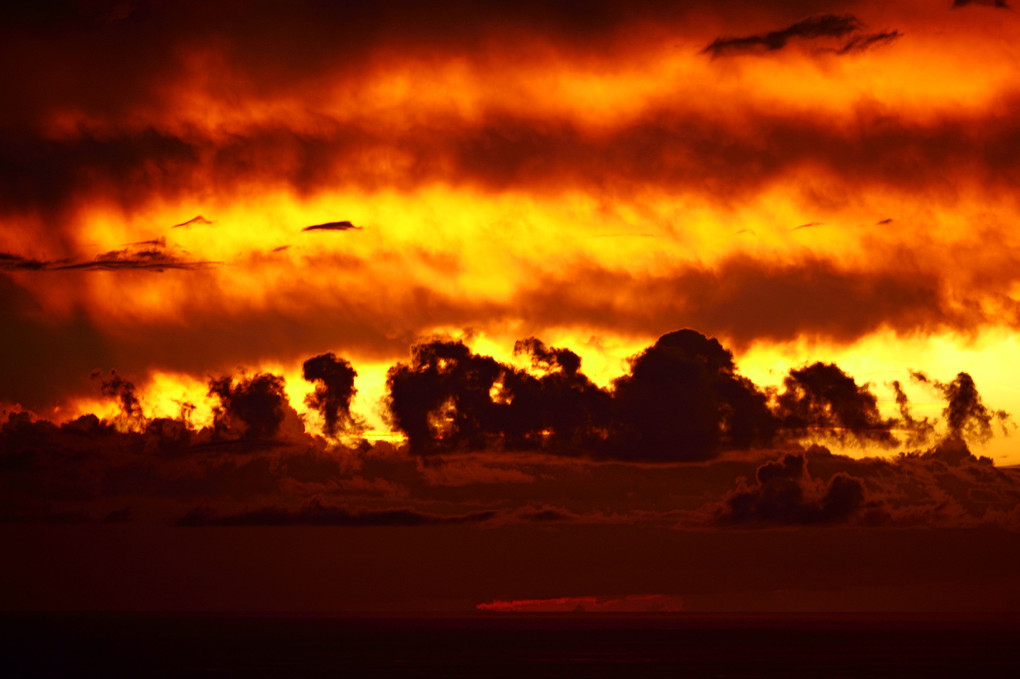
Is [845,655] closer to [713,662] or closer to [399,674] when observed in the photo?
[713,662]

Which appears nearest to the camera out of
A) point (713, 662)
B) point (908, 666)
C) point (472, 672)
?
point (472, 672)

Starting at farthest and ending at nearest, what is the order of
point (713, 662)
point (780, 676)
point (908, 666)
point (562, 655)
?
point (562, 655)
point (713, 662)
point (908, 666)
point (780, 676)

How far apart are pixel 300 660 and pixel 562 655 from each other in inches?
1940

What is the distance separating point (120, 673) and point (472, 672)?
49.4m

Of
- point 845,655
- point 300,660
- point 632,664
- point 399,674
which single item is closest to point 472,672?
point 399,674

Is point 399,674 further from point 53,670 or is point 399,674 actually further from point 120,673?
point 53,670

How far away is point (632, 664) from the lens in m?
170

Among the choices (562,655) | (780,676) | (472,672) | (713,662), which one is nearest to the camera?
(780,676)

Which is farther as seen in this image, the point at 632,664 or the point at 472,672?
the point at 632,664

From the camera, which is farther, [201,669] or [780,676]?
[201,669]

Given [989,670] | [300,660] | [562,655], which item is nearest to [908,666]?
[989,670]

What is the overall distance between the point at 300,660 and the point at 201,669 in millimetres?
30042

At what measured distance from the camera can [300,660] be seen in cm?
18200

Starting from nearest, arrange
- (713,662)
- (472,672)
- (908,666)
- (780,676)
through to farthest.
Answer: (780,676), (472,672), (908,666), (713,662)
